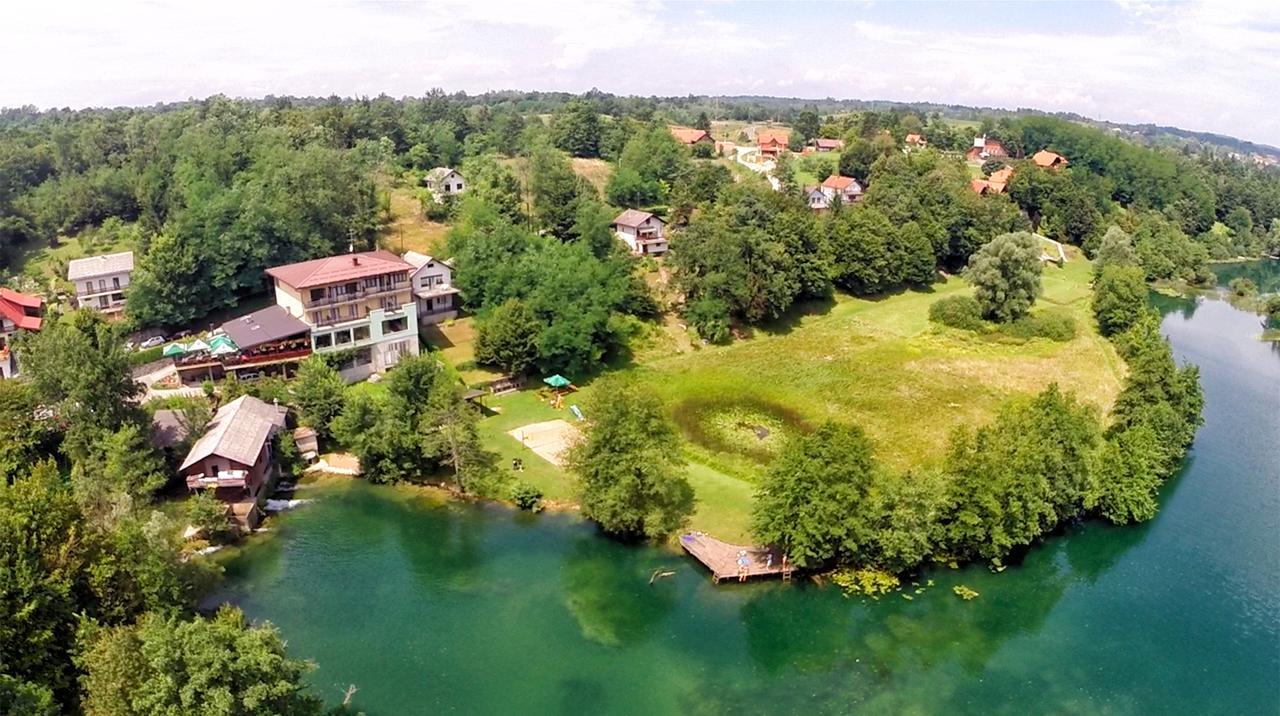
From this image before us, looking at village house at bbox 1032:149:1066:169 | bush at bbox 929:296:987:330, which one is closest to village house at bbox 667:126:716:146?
village house at bbox 1032:149:1066:169

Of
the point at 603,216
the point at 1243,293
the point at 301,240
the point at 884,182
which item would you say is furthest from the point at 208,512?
the point at 1243,293

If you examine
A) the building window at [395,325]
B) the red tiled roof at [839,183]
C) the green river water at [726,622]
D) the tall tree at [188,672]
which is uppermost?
the red tiled roof at [839,183]

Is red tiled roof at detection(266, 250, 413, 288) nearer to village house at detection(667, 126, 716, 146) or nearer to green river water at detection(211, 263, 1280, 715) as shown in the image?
green river water at detection(211, 263, 1280, 715)

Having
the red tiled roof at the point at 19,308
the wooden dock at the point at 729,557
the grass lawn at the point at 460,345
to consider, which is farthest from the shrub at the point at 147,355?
the wooden dock at the point at 729,557

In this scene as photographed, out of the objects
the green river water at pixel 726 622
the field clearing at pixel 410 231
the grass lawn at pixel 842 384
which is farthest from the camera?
the field clearing at pixel 410 231

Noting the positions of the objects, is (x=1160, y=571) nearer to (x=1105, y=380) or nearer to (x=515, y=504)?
(x=1105, y=380)

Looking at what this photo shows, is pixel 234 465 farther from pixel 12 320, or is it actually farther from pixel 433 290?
pixel 12 320

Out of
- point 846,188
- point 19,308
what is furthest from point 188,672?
point 846,188

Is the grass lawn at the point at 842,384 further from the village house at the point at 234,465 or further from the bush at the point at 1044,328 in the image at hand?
the village house at the point at 234,465
